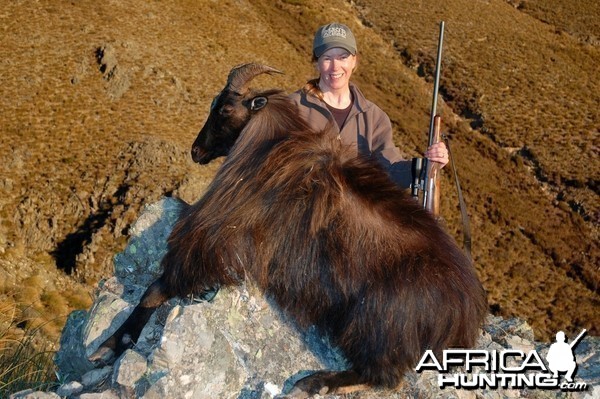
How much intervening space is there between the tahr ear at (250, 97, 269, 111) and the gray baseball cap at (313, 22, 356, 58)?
0.96m

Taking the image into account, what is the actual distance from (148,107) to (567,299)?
15756 mm

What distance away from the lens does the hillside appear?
536 inches

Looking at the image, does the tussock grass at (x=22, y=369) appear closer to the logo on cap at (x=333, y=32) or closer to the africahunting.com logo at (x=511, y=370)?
the africahunting.com logo at (x=511, y=370)

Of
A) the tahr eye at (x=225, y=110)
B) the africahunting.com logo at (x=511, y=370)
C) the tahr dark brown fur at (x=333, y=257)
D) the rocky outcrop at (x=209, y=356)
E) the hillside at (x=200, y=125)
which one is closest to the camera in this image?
the rocky outcrop at (x=209, y=356)

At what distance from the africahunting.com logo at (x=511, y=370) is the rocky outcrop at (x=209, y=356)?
0.07 metres

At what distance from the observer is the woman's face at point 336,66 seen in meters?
4.99

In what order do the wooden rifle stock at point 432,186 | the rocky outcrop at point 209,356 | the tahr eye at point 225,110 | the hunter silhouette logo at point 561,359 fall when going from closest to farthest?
the rocky outcrop at point 209,356 < the hunter silhouette logo at point 561,359 < the tahr eye at point 225,110 < the wooden rifle stock at point 432,186

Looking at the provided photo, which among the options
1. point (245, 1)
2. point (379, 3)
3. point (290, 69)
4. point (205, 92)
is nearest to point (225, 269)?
point (205, 92)

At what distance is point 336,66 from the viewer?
5.00 meters

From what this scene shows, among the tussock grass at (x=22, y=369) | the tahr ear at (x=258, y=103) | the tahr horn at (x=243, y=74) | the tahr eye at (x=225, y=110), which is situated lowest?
the tussock grass at (x=22, y=369)

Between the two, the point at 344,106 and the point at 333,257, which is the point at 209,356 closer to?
the point at 333,257

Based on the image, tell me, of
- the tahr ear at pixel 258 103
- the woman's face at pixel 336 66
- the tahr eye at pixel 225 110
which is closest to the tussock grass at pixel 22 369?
the tahr eye at pixel 225 110

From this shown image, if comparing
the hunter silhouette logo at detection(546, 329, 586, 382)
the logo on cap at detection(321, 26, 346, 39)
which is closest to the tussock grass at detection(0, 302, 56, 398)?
the logo on cap at detection(321, 26, 346, 39)

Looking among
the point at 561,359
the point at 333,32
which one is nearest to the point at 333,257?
the point at 333,32
